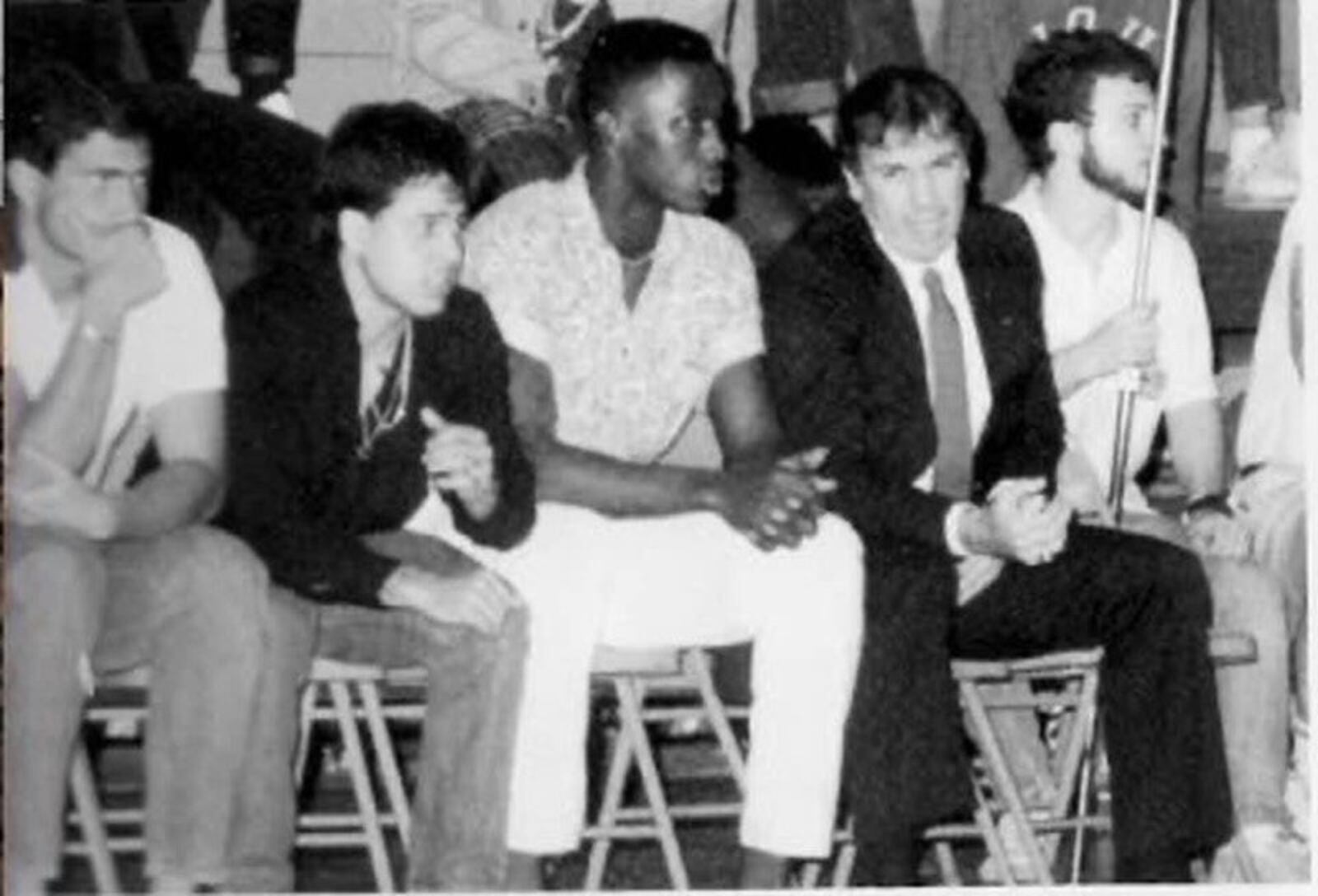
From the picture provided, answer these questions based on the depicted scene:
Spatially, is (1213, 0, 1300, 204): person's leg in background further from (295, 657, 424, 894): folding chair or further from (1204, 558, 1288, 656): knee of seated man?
(295, 657, 424, 894): folding chair

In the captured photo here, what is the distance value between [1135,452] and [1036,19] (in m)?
0.53

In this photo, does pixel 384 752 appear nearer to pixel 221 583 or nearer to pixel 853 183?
pixel 221 583

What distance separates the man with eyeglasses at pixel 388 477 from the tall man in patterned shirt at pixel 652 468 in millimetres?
41

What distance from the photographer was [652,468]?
260 centimetres

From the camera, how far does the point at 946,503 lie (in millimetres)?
2629

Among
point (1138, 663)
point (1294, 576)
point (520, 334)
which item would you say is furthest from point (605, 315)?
point (1294, 576)

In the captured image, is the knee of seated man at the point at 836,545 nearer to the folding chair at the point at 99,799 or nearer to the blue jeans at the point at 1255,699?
the blue jeans at the point at 1255,699

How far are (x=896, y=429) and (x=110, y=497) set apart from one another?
804 millimetres

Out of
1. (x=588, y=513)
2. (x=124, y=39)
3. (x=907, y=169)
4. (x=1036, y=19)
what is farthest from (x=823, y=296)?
(x=124, y=39)

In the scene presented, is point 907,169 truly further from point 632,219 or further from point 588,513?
point 588,513

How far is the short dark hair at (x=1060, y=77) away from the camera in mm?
2928

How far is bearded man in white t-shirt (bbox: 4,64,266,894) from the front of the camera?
2373 mm

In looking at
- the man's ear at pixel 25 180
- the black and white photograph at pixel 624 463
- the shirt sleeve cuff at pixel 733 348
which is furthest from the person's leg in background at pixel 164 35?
the shirt sleeve cuff at pixel 733 348

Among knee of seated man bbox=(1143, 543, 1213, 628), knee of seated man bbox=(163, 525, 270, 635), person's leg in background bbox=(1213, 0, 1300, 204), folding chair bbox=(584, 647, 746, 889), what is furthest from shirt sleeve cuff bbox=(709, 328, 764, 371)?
person's leg in background bbox=(1213, 0, 1300, 204)
